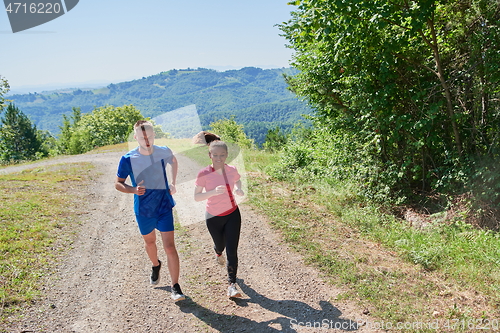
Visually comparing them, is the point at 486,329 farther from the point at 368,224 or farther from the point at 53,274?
the point at 53,274

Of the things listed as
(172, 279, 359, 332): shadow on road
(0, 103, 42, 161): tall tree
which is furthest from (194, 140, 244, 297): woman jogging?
(0, 103, 42, 161): tall tree

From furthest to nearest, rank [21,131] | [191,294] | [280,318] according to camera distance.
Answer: [21,131], [191,294], [280,318]

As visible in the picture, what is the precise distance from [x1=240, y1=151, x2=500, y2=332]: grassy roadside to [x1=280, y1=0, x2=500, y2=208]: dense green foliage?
1130 millimetres

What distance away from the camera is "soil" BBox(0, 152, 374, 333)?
13.9 ft

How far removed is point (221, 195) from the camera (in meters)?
4.41

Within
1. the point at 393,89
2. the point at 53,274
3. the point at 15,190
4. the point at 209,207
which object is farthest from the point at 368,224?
the point at 15,190

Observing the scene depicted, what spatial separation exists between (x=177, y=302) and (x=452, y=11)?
726 centimetres

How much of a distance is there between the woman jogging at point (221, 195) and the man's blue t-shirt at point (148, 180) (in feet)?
1.50

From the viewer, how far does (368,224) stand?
23.7ft

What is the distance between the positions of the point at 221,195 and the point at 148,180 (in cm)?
96

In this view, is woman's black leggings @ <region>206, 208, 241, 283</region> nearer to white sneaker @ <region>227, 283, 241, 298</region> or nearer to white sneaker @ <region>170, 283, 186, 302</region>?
white sneaker @ <region>227, 283, 241, 298</region>

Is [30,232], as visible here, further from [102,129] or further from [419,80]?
[102,129]

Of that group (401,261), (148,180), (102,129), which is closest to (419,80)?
(401,261)

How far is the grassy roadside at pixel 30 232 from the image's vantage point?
17.4 feet
